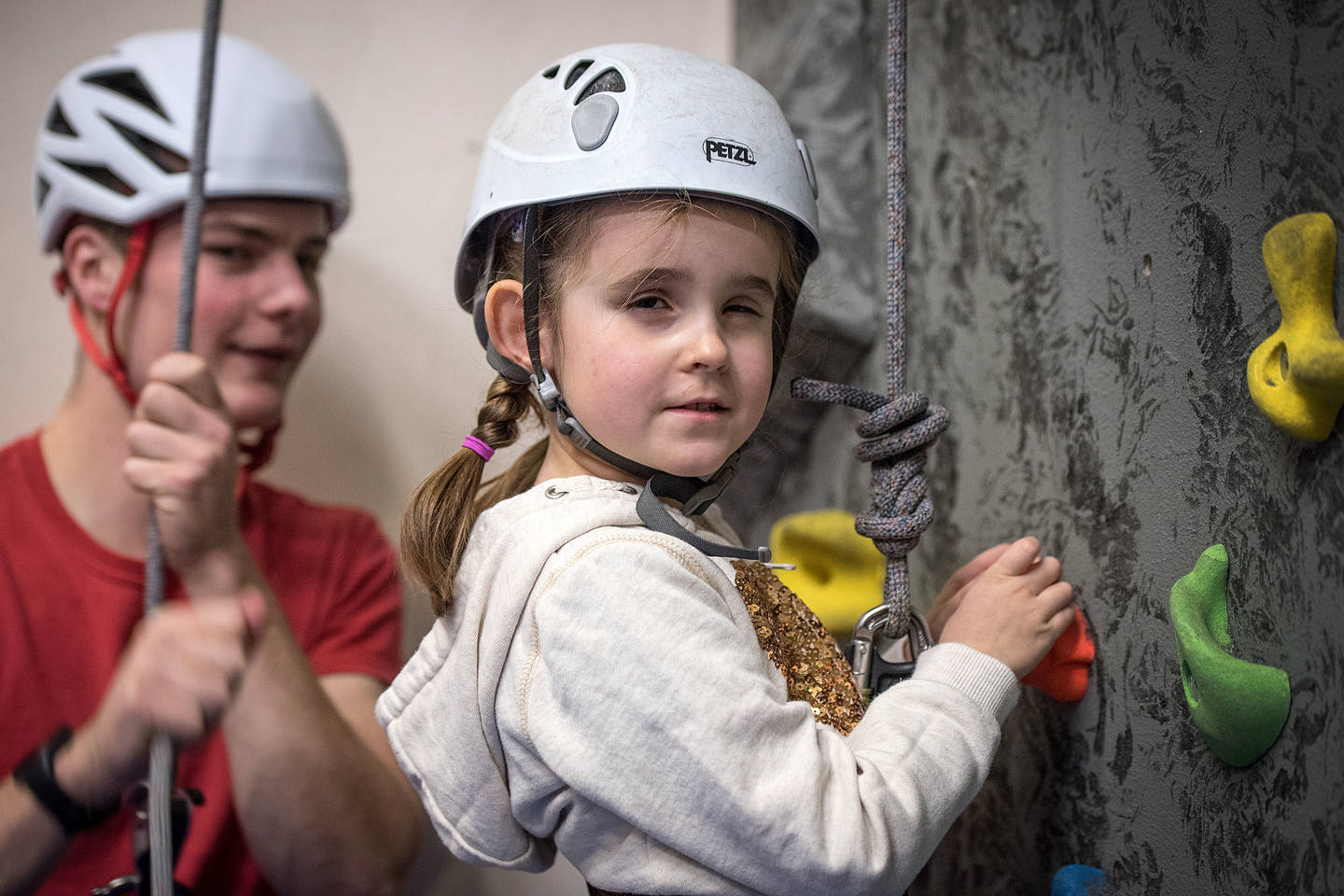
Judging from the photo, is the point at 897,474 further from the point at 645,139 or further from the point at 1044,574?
the point at 645,139

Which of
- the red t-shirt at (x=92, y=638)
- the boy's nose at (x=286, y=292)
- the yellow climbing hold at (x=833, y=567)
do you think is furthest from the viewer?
the boy's nose at (x=286, y=292)

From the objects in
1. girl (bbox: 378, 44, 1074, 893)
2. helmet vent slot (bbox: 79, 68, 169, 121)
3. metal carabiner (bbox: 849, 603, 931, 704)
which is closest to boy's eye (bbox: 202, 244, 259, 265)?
helmet vent slot (bbox: 79, 68, 169, 121)

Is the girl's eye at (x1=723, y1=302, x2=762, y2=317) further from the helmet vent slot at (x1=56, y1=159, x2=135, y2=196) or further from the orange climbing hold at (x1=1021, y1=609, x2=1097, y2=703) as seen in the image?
the helmet vent slot at (x1=56, y1=159, x2=135, y2=196)

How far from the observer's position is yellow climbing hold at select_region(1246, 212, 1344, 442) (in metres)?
0.54

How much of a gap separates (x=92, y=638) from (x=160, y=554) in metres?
0.48

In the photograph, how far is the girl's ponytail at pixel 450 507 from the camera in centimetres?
69

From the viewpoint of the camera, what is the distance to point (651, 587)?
59 cm

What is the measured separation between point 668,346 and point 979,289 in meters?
0.42

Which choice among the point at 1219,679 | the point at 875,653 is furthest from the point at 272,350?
the point at 1219,679

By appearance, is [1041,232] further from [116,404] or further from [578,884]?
[116,404]

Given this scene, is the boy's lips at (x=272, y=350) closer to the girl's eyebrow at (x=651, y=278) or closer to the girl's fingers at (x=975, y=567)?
the girl's eyebrow at (x=651, y=278)

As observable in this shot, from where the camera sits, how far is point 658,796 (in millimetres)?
565

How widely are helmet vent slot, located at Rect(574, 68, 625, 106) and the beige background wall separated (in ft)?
2.00

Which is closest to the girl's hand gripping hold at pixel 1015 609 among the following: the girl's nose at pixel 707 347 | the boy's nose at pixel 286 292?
the girl's nose at pixel 707 347
